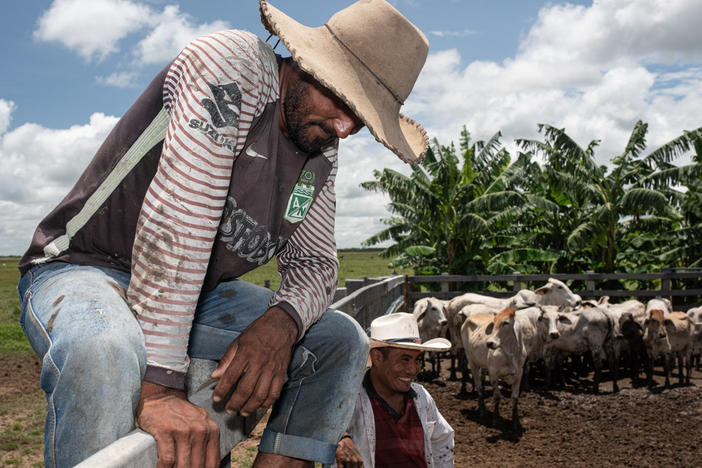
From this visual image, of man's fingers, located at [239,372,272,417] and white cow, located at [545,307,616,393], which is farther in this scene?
white cow, located at [545,307,616,393]

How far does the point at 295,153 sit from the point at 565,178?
18.4m

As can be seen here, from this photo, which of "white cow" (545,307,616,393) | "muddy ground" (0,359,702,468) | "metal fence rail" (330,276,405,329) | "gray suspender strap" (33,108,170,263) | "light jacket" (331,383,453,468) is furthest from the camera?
"white cow" (545,307,616,393)

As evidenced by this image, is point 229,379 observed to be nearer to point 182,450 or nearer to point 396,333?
point 182,450

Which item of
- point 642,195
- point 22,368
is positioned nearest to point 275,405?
point 22,368

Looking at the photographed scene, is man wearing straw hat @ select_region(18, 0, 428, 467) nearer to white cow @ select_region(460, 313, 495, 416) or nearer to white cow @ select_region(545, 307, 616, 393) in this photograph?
white cow @ select_region(460, 313, 495, 416)

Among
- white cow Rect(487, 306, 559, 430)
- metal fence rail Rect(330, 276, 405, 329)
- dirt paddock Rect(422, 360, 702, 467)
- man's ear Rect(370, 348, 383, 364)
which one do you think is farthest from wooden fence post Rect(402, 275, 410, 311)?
man's ear Rect(370, 348, 383, 364)

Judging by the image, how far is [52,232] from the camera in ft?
4.65

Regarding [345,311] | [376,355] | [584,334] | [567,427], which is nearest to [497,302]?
[584,334]

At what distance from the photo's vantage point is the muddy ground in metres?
6.06

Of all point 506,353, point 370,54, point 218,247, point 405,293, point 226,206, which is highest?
point 370,54

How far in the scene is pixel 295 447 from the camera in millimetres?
1464

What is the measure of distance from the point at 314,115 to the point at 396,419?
2486 millimetres

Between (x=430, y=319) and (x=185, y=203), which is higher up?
(x=185, y=203)

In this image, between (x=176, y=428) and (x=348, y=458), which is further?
(x=348, y=458)
